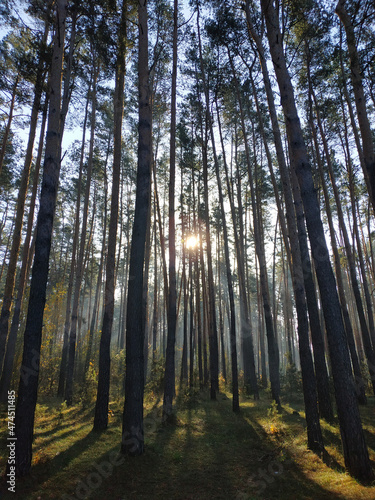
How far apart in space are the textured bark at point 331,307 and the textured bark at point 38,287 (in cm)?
492

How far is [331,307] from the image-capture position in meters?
4.89

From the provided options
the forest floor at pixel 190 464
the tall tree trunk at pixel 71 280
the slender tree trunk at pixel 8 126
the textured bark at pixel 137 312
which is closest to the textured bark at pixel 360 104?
the textured bark at pixel 137 312

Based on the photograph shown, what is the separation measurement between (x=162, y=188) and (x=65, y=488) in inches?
660

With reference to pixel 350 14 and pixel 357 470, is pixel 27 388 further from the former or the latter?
pixel 350 14

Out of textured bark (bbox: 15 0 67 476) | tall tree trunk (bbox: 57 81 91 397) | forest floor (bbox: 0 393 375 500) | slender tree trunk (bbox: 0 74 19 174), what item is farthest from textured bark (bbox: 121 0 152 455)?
tall tree trunk (bbox: 57 81 91 397)

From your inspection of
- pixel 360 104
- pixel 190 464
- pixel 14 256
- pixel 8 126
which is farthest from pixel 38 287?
pixel 8 126

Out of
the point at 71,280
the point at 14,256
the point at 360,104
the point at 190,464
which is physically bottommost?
the point at 190,464

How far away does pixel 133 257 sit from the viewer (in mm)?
5938

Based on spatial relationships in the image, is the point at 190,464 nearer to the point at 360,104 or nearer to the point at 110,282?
the point at 110,282

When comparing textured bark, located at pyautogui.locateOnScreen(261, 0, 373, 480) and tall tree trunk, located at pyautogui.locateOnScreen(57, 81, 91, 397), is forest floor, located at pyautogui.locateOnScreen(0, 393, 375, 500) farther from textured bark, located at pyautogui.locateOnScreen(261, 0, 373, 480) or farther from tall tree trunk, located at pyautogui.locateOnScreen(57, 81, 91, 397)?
tall tree trunk, located at pyautogui.locateOnScreen(57, 81, 91, 397)

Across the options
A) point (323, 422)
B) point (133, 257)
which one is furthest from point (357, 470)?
point (133, 257)

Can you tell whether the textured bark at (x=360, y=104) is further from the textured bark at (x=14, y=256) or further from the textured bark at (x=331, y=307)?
the textured bark at (x=14, y=256)

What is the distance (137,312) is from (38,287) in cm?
193

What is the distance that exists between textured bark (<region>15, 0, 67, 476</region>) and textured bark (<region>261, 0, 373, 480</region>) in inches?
194
